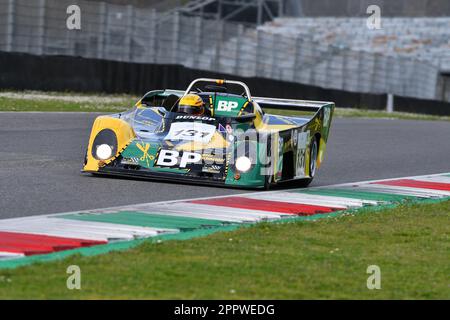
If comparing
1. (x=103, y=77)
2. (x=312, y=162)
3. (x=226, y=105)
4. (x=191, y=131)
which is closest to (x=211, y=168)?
(x=191, y=131)

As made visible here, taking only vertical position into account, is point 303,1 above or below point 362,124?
above

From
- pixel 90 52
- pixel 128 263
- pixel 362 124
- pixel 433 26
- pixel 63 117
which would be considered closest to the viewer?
pixel 128 263

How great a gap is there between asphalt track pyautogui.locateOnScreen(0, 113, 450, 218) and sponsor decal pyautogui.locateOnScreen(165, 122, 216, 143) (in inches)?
18.0

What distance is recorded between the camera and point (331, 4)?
53969mm

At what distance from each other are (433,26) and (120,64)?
2647 centimetres

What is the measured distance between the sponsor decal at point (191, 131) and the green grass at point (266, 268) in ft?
7.93

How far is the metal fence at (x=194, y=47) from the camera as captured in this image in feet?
84.9

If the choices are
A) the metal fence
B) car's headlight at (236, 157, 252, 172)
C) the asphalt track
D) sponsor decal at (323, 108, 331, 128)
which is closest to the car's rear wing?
sponsor decal at (323, 108, 331, 128)

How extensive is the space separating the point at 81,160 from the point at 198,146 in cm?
249

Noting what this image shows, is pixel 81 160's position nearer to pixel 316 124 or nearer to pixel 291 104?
pixel 291 104

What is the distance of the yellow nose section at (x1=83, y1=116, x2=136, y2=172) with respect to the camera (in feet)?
35.9

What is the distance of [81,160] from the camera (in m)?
13.0

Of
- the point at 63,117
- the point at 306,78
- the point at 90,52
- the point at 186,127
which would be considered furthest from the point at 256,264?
the point at 306,78

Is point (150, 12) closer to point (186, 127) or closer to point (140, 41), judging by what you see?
point (140, 41)
